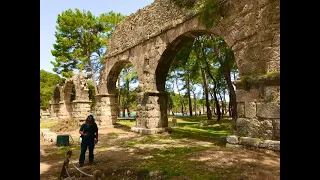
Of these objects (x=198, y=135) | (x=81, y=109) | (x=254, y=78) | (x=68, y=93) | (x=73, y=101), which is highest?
(x=254, y=78)

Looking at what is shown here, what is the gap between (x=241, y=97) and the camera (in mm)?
6738

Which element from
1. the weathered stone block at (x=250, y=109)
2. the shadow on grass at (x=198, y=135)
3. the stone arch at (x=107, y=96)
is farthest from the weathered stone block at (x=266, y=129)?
the stone arch at (x=107, y=96)

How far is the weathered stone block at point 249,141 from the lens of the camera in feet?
20.1

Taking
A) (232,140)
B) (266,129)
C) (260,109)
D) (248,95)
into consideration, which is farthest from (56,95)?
(266,129)

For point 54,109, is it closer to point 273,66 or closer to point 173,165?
point 173,165

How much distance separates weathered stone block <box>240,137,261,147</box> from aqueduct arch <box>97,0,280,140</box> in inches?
6.9

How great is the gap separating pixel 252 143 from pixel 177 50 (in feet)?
18.7

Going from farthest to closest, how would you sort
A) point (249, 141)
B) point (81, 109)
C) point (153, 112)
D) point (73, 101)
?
point (73, 101), point (81, 109), point (153, 112), point (249, 141)

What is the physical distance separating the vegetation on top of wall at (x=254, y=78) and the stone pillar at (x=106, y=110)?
1024 cm

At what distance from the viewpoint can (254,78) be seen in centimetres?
631

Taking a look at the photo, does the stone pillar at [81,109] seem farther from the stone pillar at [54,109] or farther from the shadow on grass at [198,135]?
the shadow on grass at [198,135]

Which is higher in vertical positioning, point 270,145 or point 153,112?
point 153,112

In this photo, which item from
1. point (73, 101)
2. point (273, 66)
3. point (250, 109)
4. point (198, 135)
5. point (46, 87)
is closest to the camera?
point (273, 66)

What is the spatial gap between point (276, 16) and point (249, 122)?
9.32 feet
